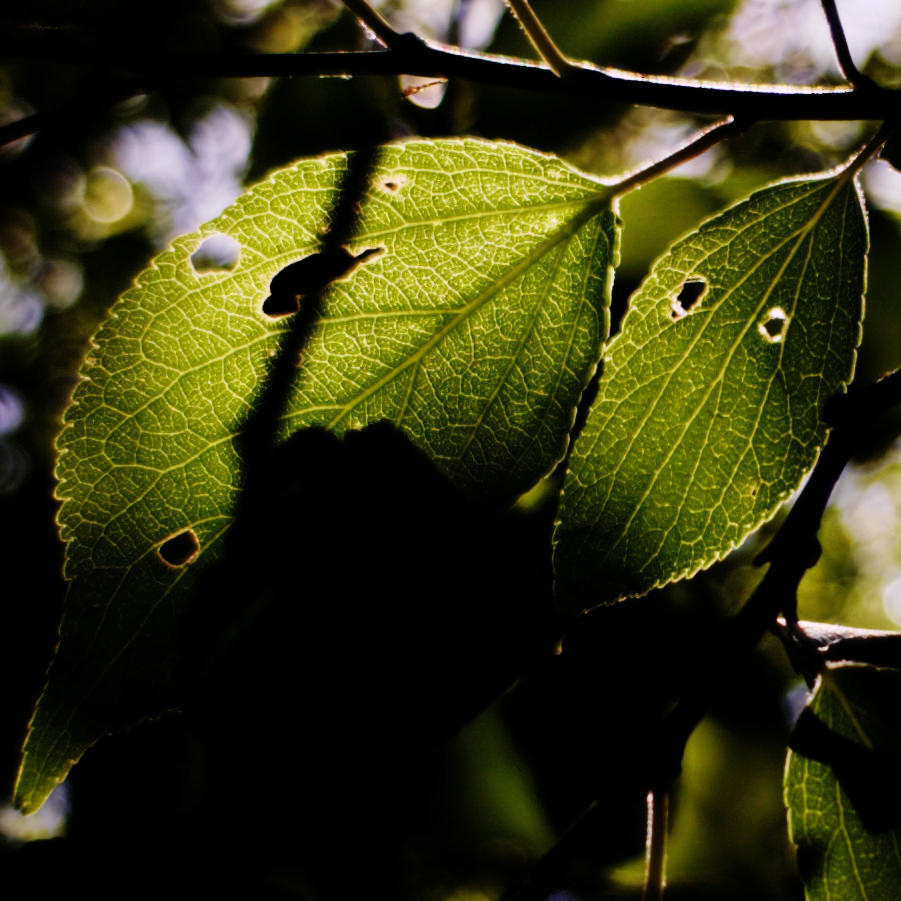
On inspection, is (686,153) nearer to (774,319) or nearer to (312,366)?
(774,319)

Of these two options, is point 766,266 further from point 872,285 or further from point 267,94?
point 267,94

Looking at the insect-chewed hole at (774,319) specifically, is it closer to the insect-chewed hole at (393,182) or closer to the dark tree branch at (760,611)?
the dark tree branch at (760,611)

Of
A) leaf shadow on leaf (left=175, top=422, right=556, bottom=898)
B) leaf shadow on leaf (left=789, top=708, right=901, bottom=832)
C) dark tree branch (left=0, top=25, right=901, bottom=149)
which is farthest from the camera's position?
leaf shadow on leaf (left=789, top=708, right=901, bottom=832)

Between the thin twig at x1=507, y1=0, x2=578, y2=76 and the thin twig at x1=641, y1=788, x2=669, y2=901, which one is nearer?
the thin twig at x1=507, y1=0, x2=578, y2=76

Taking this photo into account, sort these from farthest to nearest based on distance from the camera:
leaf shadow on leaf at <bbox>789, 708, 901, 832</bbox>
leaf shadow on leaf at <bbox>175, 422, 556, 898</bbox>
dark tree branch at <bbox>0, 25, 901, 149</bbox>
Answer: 1. leaf shadow on leaf at <bbox>789, 708, 901, 832</bbox>
2. leaf shadow on leaf at <bbox>175, 422, 556, 898</bbox>
3. dark tree branch at <bbox>0, 25, 901, 149</bbox>

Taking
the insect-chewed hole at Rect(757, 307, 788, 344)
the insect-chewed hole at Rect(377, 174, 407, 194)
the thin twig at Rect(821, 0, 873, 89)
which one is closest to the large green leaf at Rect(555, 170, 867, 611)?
the insect-chewed hole at Rect(757, 307, 788, 344)

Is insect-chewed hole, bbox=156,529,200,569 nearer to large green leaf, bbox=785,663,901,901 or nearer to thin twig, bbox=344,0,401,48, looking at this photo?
thin twig, bbox=344,0,401,48
